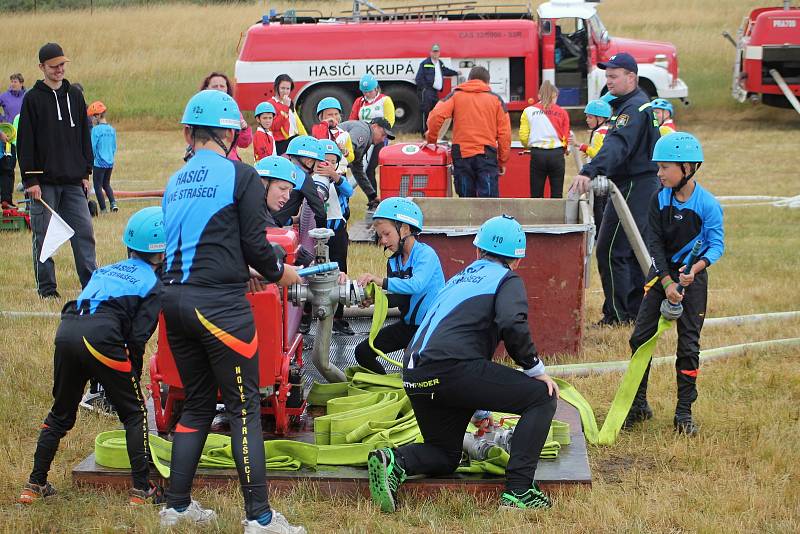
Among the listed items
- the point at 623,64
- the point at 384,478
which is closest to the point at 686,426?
the point at 384,478

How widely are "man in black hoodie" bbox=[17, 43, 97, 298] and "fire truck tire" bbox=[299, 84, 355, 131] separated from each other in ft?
45.7

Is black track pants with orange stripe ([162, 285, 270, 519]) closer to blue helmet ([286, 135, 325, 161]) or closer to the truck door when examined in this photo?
blue helmet ([286, 135, 325, 161])

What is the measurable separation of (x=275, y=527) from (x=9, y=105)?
1375cm

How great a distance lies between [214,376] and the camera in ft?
15.5

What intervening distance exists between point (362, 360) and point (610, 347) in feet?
7.16

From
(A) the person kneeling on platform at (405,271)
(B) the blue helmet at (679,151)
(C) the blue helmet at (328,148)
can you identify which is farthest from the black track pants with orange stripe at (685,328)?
(C) the blue helmet at (328,148)

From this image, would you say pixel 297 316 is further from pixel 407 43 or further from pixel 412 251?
pixel 407 43

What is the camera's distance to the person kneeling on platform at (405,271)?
6516 millimetres

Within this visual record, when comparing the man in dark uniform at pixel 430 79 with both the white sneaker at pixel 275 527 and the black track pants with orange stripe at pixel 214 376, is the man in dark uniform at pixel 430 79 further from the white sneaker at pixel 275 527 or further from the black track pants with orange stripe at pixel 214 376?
the white sneaker at pixel 275 527

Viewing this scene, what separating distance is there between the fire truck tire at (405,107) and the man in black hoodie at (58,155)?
14501 mm

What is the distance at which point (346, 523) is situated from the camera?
4.92 meters

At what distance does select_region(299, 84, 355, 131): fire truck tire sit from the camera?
22.9 metres

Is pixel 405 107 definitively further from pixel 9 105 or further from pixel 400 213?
pixel 400 213

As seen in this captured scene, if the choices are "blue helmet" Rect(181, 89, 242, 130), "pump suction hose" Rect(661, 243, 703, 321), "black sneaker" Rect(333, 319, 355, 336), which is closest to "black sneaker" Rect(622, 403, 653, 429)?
"pump suction hose" Rect(661, 243, 703, 321)
